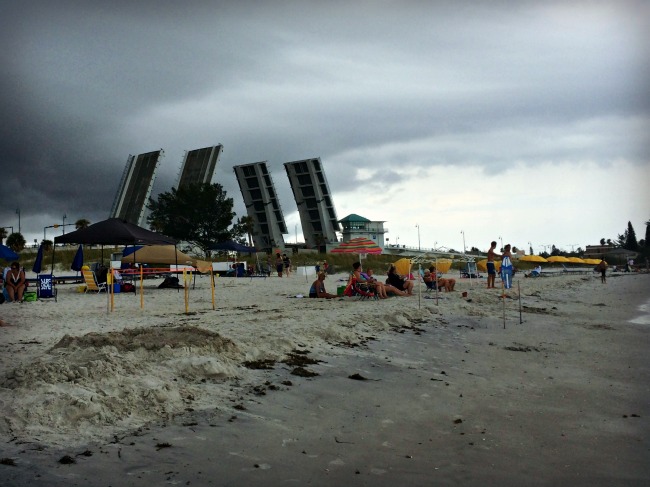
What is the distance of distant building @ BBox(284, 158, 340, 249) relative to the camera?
65.1m

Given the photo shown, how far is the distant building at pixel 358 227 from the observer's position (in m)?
73.6

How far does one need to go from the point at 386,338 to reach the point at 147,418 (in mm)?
4801

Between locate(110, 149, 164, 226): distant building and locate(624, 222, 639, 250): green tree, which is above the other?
locate(110, 149, 164, 226): distant building

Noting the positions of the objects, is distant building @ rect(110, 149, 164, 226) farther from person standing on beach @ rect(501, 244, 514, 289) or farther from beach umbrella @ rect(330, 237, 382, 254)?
person standing on beach @ rect(501, 244, 514, 289)

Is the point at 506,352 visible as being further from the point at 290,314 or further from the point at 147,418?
the point at 147,418

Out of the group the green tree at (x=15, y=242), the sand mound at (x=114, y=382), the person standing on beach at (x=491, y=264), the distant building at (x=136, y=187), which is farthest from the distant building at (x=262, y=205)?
the sand mound at (x=114, y=382)

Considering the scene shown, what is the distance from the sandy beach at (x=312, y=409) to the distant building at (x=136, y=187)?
168 feet

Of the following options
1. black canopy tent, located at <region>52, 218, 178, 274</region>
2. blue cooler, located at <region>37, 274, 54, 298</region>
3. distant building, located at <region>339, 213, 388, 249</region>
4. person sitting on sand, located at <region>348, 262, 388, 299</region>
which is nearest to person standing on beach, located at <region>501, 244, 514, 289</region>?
person sitting on sand, located at <region>348, 262, 388, 299</region>

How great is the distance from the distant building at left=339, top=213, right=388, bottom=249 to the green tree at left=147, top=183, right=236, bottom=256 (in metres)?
25.1

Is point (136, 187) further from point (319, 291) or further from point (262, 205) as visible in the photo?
point (319, 291)

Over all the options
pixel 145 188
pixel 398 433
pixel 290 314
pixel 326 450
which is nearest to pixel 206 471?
pixel 326 450

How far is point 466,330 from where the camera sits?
9.95 m

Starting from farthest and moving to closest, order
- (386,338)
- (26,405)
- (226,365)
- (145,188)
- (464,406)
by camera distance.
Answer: (145,188)
(386,338)
(226,365)
(464,406)
(26,405)

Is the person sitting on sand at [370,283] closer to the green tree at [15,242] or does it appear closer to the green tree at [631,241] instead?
the green tree at [15,242]
